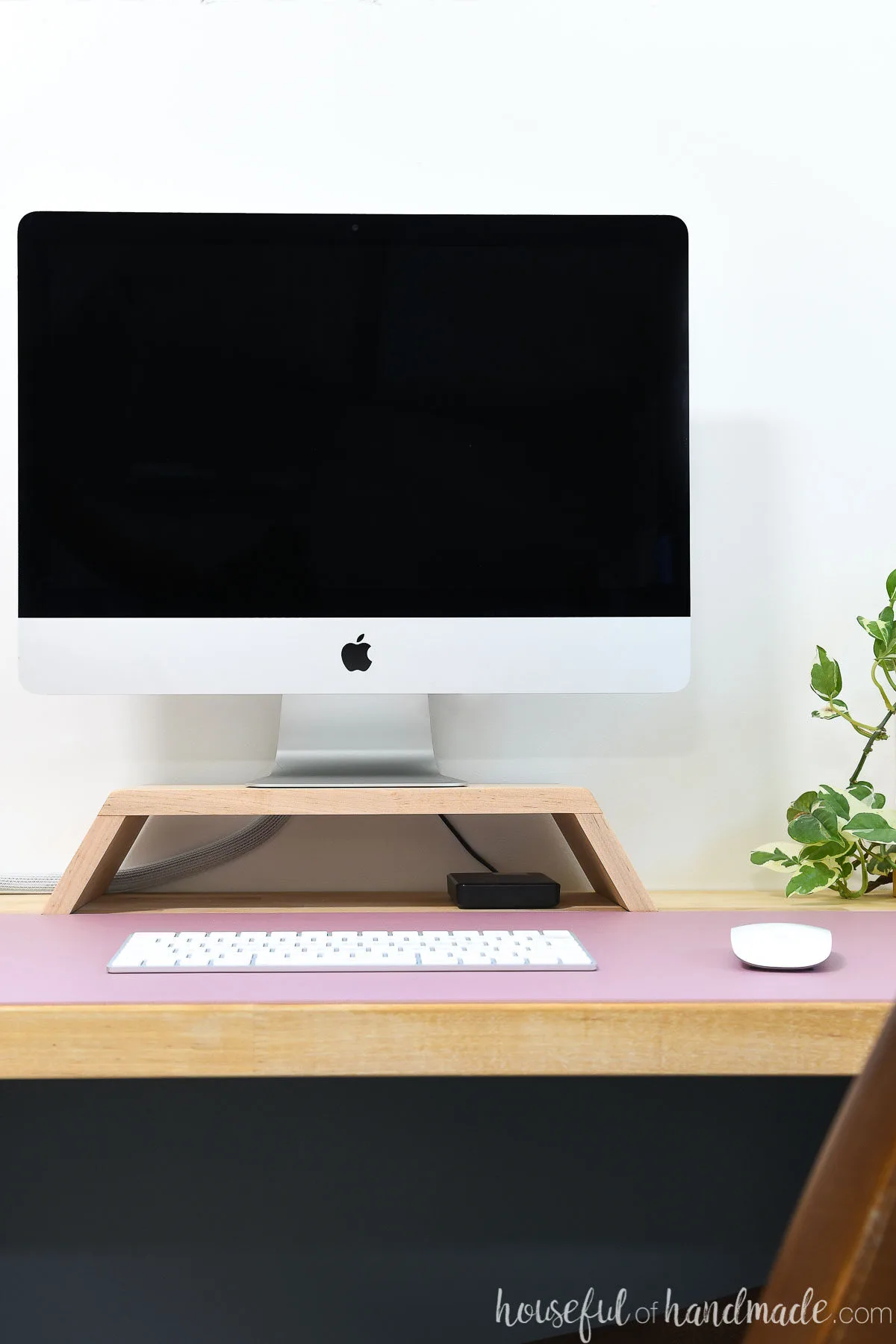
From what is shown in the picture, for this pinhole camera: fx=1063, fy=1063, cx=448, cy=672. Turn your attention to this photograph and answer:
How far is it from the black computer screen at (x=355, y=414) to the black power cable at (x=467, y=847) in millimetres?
323

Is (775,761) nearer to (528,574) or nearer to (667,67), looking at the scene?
(528,574)

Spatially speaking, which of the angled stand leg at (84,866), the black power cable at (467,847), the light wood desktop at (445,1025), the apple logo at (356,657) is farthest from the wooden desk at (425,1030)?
the black power cable at (467,847)

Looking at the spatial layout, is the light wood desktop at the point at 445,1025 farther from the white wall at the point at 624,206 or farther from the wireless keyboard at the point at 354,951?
the white wall at the point at 624,206

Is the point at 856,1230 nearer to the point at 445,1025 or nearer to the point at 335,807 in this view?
the point at 445,1025

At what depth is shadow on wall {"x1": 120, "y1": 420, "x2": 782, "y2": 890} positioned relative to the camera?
133 cm

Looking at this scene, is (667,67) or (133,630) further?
(667,67)

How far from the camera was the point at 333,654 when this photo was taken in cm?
111

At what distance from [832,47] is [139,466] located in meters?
1.07

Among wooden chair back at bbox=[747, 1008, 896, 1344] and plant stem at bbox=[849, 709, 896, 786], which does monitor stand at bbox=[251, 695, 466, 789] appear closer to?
plant stem at bbox=[849, 709, 896, 786]

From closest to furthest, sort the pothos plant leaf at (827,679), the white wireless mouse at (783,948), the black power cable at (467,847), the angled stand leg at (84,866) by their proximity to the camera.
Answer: the white wireless mouse at (783,948)
the angled stand leg at (84,866)
the pothos plant leaf at (827,679)
the black power cable at (467,847)

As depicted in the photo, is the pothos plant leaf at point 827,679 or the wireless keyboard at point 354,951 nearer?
the wireless keyboard at point 354,951

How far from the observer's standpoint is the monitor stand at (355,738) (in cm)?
115

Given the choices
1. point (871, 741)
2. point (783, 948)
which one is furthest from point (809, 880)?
point (783, 948)

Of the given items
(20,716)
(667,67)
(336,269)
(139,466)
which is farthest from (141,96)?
(20,716)
